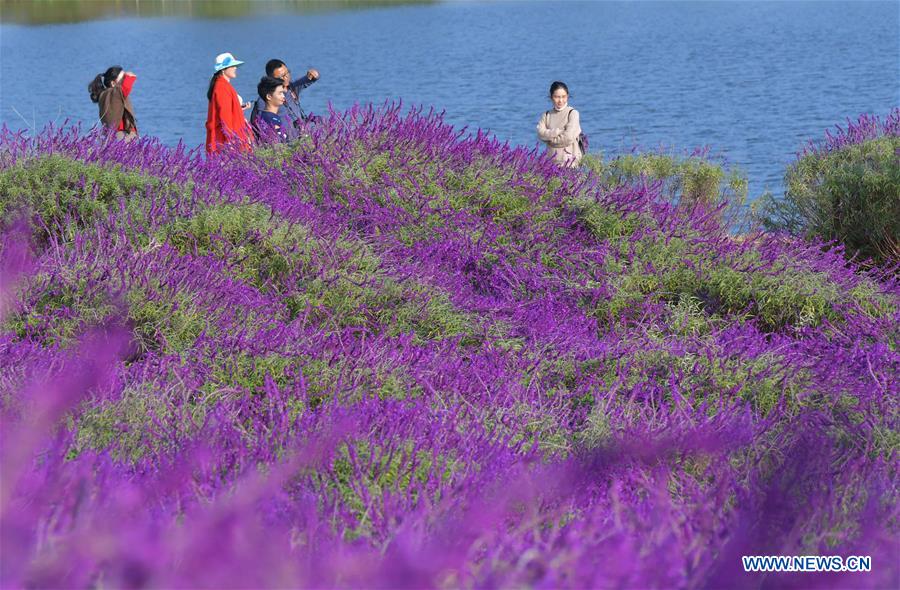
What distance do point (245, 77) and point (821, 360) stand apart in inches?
1447

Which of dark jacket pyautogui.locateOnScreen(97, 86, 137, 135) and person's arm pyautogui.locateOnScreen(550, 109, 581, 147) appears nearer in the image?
person's arm pyautogui.locateOnScreen(550, 109, 581, 147)

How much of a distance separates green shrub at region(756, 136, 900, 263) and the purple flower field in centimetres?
163

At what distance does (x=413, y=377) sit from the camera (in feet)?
14.5

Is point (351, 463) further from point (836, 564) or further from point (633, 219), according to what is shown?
point (633, 219)

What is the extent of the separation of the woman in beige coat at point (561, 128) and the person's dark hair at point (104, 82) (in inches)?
182

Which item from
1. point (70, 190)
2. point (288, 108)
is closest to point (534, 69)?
point (288, 108)

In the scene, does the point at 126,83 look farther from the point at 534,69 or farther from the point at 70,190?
the point at 534,69

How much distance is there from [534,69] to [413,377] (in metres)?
35.8

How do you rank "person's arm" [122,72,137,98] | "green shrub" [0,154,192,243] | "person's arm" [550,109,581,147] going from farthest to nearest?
1. "person's arm" [122,72,137,98]
2. "person's arm" [550,109,581,147]
3. "green shrub" [0,154,192,243]

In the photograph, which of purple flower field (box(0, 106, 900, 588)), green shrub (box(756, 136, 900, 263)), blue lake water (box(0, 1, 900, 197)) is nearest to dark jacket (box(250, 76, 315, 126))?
blue lake water (box(0, 1, 900, 197))

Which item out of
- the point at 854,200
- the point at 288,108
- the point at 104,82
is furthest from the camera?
the point at 104,82

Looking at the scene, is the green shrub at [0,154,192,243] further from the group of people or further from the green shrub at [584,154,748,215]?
the green shrub at [584,154,748,215]

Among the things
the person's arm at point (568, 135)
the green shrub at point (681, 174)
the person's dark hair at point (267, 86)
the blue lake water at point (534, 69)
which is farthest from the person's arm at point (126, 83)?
the green shrub at point (681, 174)

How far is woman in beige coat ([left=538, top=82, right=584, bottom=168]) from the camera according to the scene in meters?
10.5
